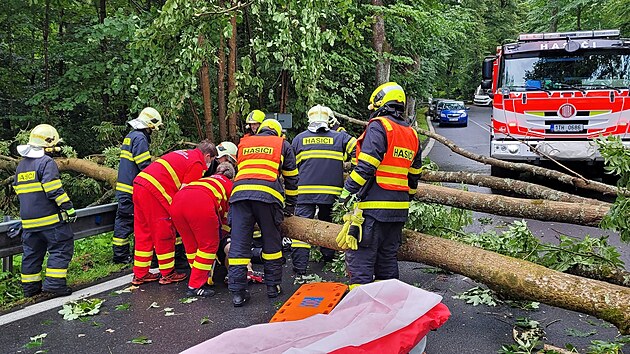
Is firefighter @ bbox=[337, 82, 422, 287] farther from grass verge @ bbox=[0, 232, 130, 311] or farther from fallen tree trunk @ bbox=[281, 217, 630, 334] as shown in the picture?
grass verge @ bbox=[0, 232, 130, 311]

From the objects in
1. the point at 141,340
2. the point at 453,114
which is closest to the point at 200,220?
the point at 141,340

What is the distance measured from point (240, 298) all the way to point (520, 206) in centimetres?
288

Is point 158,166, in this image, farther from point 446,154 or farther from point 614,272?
point 446,154

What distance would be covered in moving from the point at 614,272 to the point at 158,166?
14.4 ft

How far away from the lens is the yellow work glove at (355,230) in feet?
14.6

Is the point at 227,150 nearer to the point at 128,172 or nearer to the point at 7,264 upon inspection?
the point at 128,172

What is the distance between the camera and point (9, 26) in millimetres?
11797

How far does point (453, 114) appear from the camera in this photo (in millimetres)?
30125

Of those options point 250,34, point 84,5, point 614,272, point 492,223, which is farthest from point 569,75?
point 84,5

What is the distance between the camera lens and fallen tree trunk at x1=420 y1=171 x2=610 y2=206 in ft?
19.0

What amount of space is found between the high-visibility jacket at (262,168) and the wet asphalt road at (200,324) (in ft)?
3.30

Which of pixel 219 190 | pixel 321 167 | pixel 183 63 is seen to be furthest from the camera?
pixel 183 63

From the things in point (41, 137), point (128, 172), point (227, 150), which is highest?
point (41, 137)

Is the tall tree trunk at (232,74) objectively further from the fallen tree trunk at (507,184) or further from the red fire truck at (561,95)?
the red fire truck at (561,95)
